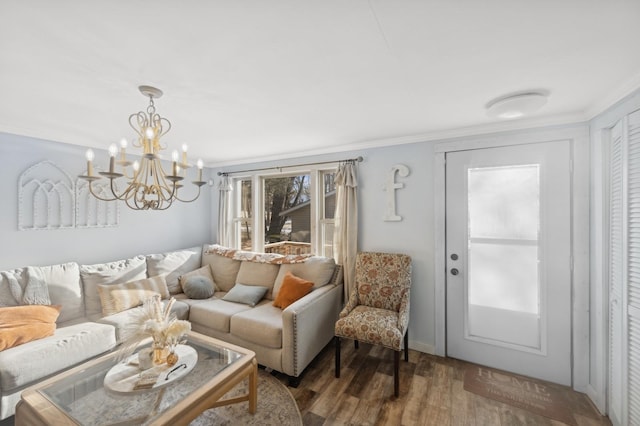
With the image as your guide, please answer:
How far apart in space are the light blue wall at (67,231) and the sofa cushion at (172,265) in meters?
0.42

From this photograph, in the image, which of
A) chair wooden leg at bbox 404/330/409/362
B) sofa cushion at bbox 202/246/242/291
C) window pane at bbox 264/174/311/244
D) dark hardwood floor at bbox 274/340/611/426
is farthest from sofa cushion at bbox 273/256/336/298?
chair wooden leg at bbox 404/330/409/362

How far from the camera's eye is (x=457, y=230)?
2660 millimetres

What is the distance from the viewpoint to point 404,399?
2121mm

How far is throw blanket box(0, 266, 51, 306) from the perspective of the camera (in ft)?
7.32

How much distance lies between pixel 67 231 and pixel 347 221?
3.12 metres

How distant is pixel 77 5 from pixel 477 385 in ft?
11.6

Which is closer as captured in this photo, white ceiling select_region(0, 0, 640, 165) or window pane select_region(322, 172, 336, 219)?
white ceiling select_region(0, 0, 640, 165)

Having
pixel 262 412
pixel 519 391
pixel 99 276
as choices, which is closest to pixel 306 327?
pixel 262 412

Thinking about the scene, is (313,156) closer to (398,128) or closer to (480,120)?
(398,128)

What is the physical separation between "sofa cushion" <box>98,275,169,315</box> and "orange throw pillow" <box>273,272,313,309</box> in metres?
1.36

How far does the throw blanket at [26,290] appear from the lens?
2.23 metres

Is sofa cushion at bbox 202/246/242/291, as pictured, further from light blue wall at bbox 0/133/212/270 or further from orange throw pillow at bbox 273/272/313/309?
orange throw pillow at bbox 273/272/313/309

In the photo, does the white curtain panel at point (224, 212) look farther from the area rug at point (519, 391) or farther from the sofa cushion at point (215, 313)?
the area rug at point (519, 391)

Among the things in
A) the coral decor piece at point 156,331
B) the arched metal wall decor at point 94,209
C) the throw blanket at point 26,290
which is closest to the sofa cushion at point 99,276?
the throw blanket at point 26,290
